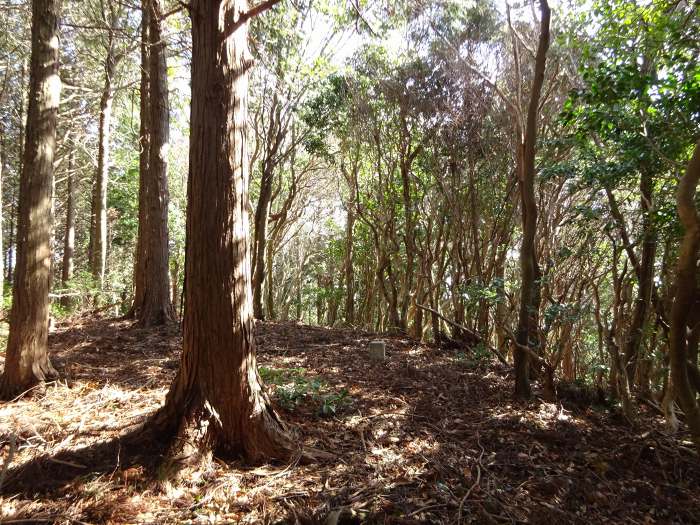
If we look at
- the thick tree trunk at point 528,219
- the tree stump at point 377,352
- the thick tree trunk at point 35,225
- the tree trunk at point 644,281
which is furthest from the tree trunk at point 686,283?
the thick tree trunk at point 35,225

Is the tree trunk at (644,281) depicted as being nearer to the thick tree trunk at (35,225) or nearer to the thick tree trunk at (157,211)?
the thick tree trunk at (35,225)

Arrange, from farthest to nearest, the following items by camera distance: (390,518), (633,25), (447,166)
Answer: (447,166) → (633,25) → (390,518)

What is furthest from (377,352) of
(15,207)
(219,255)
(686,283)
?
(15,207)

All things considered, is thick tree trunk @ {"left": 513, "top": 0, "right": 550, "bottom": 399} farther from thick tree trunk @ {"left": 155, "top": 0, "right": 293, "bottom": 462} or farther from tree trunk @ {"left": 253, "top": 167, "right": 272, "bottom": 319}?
tree trunk @ {"left": 253, "top": 167, "right": 272, "bottom": 319}

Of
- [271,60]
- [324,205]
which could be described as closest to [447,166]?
[271,60]

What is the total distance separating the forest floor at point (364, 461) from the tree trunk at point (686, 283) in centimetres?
88

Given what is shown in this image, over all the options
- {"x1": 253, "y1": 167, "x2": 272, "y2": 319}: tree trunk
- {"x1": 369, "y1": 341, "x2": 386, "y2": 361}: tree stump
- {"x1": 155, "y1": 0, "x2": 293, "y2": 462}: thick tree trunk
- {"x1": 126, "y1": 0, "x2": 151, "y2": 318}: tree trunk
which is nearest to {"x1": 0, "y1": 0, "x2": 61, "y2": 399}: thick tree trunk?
{"x1": 155, "y1": 0, "x2": 293, "y2": 462}: thick tree trunk

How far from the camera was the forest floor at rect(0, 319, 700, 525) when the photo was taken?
9.12 ft

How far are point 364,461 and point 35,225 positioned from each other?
3920 millimetres

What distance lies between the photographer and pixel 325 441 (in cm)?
368

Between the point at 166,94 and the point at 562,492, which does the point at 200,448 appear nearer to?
the point at 562,492

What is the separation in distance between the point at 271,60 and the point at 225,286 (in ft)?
26.1

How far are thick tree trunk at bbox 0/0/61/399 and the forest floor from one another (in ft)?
1.31

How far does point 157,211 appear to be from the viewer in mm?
7965
